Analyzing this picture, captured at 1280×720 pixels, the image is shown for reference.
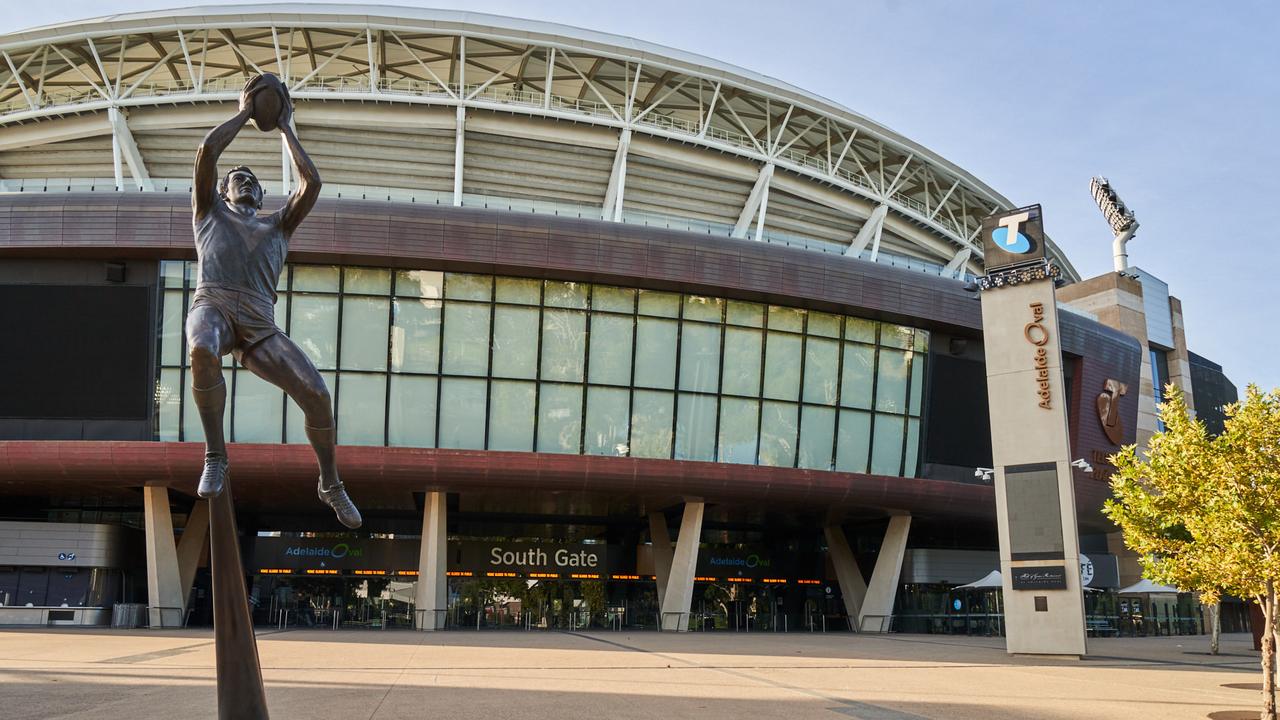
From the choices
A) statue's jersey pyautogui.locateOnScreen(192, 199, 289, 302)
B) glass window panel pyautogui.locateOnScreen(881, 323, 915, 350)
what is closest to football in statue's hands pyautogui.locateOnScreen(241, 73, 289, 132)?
statue's jersey pyautogui.locateOnScreen(192, 199, 289, 302)

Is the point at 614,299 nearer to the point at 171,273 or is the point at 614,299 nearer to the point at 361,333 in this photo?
the point at 361,333

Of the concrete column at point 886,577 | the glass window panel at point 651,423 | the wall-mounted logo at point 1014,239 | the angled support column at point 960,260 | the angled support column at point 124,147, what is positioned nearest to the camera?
the wall-mounted logo at point 1014,239

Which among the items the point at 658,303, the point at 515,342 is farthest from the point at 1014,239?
the point at 515,342

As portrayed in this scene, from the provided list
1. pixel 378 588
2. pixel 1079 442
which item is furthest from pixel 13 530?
pixel 1079 442

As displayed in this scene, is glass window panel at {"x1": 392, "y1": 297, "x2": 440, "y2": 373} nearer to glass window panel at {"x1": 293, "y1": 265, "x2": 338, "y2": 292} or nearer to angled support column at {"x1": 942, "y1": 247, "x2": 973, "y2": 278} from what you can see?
glass window panel at {"x1": 293, "y1": 265, "x2": 338, "y2": 292}

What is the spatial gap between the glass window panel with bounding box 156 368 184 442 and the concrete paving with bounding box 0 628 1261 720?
687cm

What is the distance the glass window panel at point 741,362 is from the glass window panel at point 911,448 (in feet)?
22.9

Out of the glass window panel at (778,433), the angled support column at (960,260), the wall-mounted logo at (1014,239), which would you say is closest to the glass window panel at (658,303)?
the glass window panel at (778,433)

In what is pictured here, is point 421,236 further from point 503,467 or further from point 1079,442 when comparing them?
point 1079,442

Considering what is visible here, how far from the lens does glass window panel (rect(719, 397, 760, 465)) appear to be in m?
35.9

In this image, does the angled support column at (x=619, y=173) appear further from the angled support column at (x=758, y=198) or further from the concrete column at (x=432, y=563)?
the concrete column at (x=432, y=563)

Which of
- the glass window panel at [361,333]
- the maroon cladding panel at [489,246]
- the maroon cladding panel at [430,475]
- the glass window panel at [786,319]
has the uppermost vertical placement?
the maroon cladding panel at [489,246]

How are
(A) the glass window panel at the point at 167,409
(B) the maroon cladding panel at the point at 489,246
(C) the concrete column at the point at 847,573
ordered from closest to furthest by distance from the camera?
1. (B) the maroon cladding panel at the point at 489,246
2. (A) the glass window panel at the point at 167,409
3. (C) the concrete column at the point at 847,573

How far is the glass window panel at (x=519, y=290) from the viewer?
3391 cm
